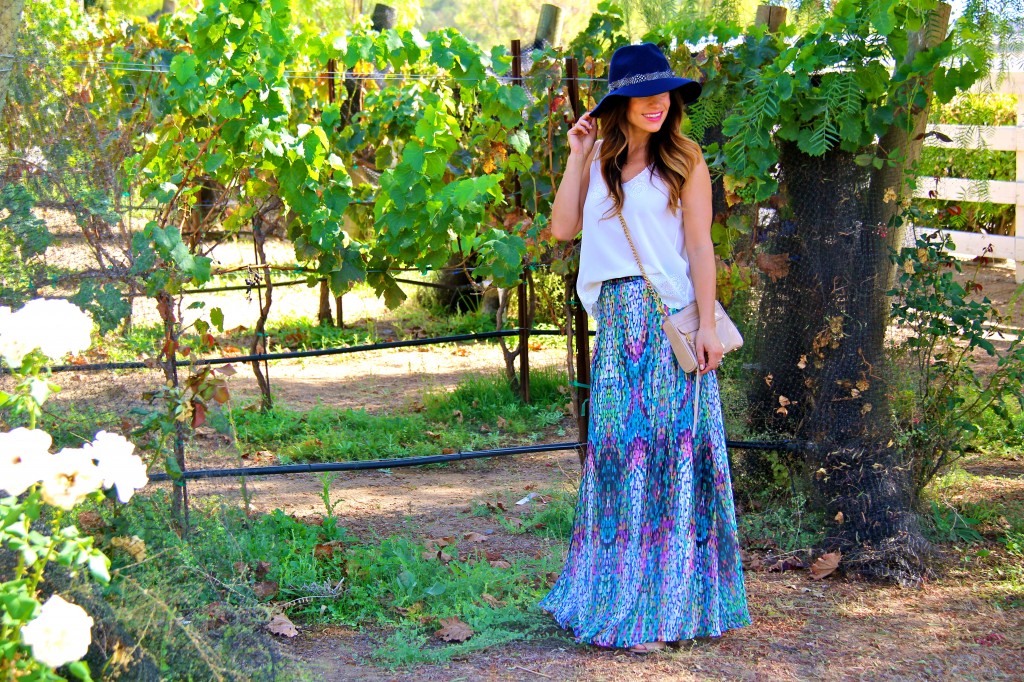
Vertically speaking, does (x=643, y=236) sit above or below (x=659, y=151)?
below

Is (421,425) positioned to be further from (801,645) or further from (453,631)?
(801,645)

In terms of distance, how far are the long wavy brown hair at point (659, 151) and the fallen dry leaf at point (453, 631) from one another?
4.50 feet

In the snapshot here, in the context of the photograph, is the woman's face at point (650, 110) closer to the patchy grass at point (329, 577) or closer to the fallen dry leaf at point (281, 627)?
the patchy grass at point (329, 577)

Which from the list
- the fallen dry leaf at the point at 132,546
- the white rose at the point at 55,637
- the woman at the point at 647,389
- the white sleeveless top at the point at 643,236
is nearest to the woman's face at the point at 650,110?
the woman at the point at 647,389

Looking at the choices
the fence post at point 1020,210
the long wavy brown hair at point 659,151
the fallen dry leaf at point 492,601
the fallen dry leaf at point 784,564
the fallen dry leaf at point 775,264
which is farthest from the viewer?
the fence post at point 1020,210

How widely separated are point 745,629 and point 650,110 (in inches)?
63.3

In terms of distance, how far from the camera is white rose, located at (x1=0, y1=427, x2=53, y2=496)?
180cm

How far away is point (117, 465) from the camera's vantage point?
1923mm

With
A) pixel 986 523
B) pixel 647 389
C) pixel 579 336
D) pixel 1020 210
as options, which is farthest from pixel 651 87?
pixel 1020 210

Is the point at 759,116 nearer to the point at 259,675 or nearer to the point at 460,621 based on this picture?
the point at 460,621

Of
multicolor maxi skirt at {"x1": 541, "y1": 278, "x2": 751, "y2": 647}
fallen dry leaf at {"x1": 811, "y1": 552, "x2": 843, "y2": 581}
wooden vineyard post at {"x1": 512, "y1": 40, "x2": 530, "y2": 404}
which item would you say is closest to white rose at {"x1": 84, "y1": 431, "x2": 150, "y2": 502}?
multicolor maxi skirt at {"x1": 541, "y1": 278, "x2": 751, "y2": 647}

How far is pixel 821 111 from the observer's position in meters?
3.43

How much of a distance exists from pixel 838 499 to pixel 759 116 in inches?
55.3

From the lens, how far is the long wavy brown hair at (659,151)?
284 centimetres
